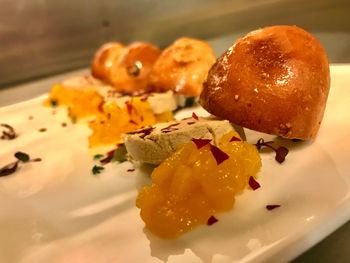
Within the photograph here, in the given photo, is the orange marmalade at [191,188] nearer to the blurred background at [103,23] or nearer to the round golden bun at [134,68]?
the round golden bun at [134,68]

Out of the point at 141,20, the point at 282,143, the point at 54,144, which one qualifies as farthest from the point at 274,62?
the point at 141,20

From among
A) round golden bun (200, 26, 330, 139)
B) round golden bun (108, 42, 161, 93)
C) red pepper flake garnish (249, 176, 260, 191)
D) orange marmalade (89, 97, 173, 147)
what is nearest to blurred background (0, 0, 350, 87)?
round golden bun (108, 42, 161, 93)

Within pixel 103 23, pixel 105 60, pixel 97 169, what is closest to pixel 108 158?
pixel 97 169

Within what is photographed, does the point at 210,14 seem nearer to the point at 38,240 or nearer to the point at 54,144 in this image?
the point at 54,144

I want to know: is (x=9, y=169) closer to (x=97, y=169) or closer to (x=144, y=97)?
(x=97, y=169)

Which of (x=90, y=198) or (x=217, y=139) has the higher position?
(x=217, y=139)

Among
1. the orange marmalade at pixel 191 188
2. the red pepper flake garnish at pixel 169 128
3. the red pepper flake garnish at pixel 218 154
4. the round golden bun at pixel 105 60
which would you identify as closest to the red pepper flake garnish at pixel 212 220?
the orange marmalade at pixel 191 188
